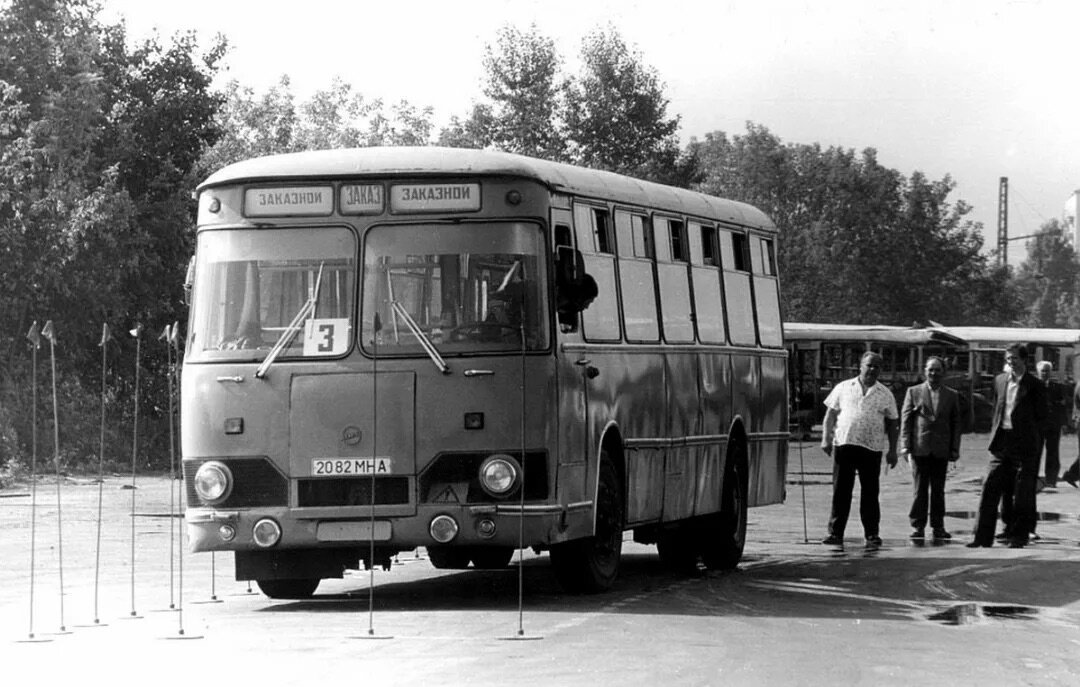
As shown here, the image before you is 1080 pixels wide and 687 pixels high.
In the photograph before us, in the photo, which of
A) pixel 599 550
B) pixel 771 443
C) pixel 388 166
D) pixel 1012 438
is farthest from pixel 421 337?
pixel 1012 438

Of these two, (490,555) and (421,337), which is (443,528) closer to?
(490,555)

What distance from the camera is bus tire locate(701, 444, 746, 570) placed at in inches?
749

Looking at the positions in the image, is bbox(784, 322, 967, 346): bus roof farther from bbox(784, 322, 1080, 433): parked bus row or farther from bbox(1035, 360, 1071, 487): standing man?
bbox(1035, 360, 1071, 487): standing man

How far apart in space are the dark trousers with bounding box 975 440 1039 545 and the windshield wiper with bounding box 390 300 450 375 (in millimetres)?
8441

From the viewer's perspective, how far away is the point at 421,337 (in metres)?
14.2

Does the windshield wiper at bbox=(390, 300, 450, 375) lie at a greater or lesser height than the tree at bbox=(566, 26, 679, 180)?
lesser

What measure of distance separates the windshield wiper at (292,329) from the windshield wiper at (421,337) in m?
0.51

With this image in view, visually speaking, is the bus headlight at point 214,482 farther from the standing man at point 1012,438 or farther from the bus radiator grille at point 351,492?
the standing man at point 1012,438

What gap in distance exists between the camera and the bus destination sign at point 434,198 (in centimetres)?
1434

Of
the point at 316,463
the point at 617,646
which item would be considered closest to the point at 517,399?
the point at 316,463

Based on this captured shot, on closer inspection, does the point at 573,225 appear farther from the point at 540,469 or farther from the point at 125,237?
the point at 125,237

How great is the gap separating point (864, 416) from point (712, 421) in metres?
3.48

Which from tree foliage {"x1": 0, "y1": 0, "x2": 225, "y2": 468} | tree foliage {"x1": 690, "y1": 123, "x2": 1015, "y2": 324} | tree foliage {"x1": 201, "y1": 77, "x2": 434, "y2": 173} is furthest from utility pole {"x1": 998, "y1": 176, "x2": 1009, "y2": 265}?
tree foliage {"x1": 0, "y1": 0, "x2": 225, "y2": 468}

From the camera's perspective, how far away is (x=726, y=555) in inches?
749
